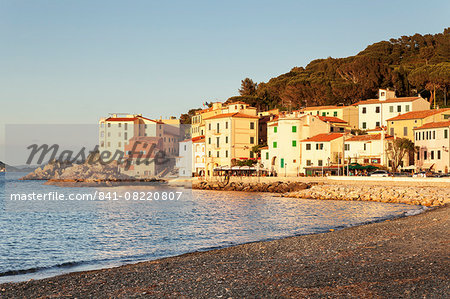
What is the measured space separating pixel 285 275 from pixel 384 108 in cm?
7230

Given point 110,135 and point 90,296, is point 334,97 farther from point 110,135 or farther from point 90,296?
point 90,296

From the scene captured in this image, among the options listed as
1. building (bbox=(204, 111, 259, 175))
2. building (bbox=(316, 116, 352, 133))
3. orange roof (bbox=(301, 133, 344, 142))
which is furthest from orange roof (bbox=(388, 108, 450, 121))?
building (bbox=(204, 111, 259, 175))

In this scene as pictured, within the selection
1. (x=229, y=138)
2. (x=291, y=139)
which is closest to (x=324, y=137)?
(x=291, y=139)

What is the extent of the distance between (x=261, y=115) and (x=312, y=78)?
1662cm

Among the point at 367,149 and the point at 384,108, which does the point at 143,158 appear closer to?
the point at 384,108

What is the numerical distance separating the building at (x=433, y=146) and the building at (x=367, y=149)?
442 centimetres

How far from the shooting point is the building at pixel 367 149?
65.2 metres

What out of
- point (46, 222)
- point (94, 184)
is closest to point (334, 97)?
point (94, 184)

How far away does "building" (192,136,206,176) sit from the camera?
91.4m

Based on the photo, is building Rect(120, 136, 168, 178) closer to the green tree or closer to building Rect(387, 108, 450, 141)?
the green tree

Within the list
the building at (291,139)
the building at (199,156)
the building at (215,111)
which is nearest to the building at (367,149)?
the building at (291,139)

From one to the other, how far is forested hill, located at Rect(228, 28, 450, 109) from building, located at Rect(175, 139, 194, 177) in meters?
20.8

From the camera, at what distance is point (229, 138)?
85875 mm

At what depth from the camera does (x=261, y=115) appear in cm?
10038
